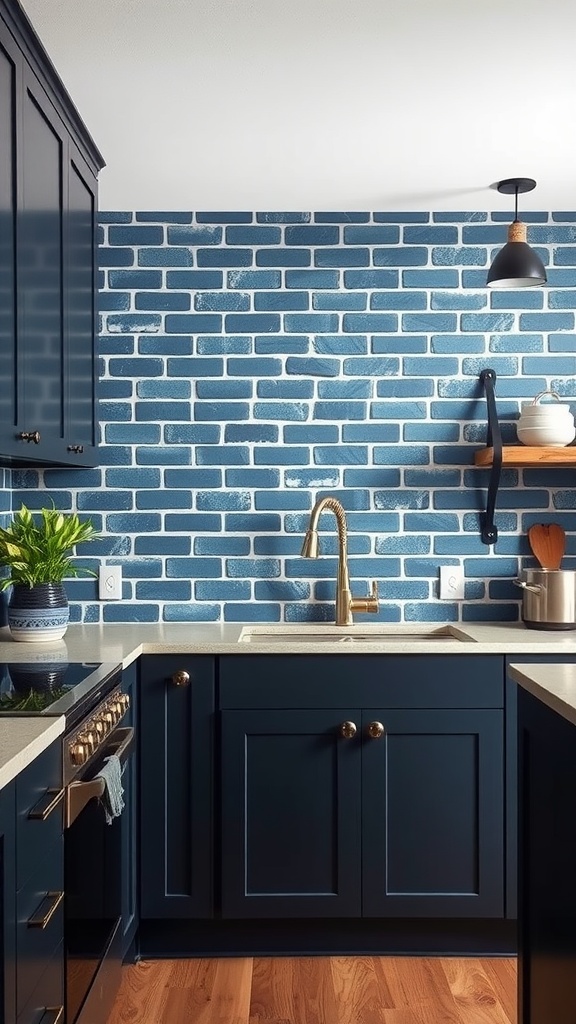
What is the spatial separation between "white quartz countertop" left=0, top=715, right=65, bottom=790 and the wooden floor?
119 cm

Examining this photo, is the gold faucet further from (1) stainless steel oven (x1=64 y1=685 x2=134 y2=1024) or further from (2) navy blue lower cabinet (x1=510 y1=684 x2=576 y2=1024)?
(2) navy blue lower cabinet (x1=510 y1=684 x2=576 y2=1024)

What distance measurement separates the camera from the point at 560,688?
177 cm

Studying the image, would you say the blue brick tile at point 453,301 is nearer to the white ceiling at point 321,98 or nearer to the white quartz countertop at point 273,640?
the white ceiling at point 321,98

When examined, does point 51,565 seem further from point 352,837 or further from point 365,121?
point 365,121

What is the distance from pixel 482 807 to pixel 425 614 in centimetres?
71

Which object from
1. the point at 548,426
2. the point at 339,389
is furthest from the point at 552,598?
the point at 339,389

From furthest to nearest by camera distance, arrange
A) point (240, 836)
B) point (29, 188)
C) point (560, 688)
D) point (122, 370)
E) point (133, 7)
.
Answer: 1. point (122, 370)
2. point (240, 836)
3. point (29, 188)
4. point (133, 7)
5. point (560, 688)

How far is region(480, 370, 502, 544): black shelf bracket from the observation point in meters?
3.13

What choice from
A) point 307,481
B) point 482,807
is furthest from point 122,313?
point 482,807

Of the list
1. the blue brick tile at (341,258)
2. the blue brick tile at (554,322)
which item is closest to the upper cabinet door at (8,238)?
the blue brick tile at (341,258)

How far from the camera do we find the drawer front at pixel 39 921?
5.00ft

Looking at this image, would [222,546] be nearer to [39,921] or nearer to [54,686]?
[54,686]

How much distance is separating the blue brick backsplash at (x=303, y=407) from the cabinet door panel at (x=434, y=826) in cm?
56

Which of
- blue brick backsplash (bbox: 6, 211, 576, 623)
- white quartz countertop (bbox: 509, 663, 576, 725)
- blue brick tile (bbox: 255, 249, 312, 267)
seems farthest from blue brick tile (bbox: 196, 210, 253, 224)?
white quartz countertop (bbox: 509, 663, 576, 725)
